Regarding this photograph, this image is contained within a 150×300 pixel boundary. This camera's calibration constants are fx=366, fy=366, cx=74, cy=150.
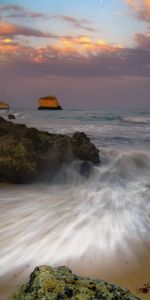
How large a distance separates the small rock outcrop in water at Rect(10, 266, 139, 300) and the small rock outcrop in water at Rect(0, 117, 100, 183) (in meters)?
7.54

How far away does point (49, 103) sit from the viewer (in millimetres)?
107438

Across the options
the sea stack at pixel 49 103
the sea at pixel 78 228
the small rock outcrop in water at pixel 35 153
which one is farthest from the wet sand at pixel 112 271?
the sea stack at pixel 49 103

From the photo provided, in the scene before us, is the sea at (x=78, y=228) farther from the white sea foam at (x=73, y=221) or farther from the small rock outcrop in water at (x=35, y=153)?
the small rock outcrop in water at (x=35, y=153)

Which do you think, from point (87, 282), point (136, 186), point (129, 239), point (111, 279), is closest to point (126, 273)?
point (111, 279)

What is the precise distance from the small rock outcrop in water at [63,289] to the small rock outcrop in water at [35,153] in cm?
754

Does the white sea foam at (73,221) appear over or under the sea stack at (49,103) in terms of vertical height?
under

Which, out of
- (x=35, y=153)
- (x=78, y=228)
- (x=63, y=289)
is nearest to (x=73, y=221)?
(x=78, y=228)

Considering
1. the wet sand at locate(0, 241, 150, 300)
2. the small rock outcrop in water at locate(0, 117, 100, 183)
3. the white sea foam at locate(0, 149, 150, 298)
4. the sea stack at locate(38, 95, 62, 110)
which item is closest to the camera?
the wet sand at locate(0, 241, 150, 300)

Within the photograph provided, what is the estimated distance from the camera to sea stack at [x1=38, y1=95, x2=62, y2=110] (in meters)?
107

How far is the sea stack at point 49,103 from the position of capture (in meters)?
107

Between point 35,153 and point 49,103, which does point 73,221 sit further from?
point 49,103

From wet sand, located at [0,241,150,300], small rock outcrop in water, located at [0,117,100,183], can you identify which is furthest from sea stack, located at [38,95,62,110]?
wet sand, located at [0,241,150,300]

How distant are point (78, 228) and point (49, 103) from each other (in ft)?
333

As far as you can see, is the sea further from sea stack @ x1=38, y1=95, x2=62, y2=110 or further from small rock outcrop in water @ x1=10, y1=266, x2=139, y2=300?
sea stack @ x1=38, y1=95, x2=62, y2=110
